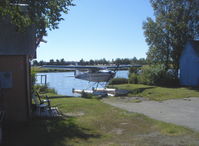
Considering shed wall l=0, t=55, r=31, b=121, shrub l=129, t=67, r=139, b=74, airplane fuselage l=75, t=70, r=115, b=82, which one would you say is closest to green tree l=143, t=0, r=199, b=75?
shrub l=129, t=67, r=139, b=74

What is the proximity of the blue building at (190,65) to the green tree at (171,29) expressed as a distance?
81.3 inches

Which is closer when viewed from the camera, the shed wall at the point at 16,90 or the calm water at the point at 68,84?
the shed wall at the point at 16,90

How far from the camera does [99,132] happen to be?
7.70 m

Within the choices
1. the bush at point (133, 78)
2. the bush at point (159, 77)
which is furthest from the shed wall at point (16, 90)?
the bush at point (133, 78)

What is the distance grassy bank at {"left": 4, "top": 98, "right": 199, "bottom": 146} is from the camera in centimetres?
654

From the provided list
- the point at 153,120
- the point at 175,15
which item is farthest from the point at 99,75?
the point at 153,120

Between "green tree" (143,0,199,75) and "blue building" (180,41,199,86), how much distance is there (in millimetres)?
2066

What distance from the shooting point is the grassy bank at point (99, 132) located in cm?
654

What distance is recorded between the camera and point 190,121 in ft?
29.7

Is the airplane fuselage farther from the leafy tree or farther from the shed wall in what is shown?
the shed wall

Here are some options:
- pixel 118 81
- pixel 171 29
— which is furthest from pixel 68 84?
pixel 171 29

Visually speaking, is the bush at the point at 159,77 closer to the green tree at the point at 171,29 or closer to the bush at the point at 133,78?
the bush at the point at 133,78

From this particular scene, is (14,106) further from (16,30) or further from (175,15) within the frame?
(175,15)

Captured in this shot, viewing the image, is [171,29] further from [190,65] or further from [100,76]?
[100,76]
